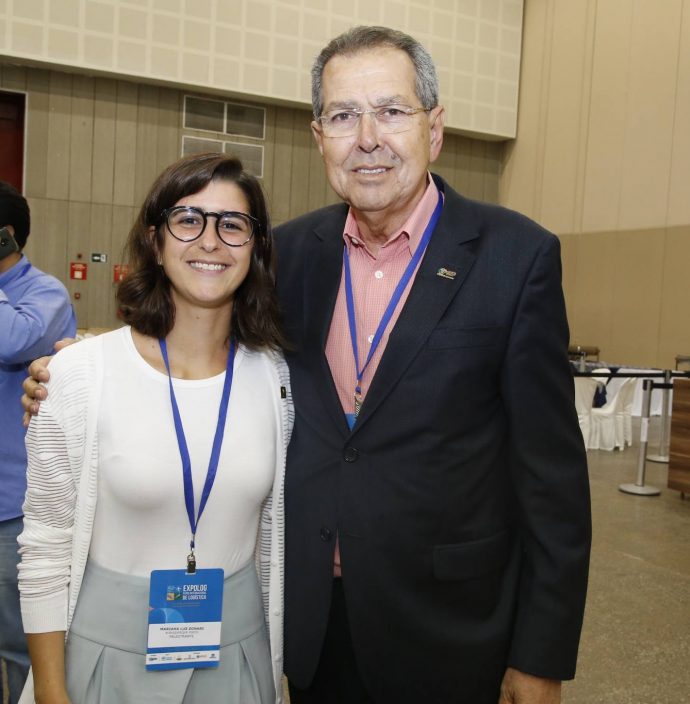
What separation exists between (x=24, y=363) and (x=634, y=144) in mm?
11719

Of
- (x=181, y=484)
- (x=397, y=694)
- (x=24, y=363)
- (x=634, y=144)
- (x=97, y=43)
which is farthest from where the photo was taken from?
(x=634, y=144)

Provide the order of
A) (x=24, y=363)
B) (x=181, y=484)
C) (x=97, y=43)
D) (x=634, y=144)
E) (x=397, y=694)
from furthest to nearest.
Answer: (x=634, y=144) < (x=97, y=43) < (x=24, y=363) < (x=397, y=694) < (x=181, y=484)

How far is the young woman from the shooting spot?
1.64 metres

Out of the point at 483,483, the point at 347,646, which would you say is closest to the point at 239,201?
the point at 483,483

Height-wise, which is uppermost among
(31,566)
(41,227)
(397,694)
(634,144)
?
(634,144)

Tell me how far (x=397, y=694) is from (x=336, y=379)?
77 centimetres

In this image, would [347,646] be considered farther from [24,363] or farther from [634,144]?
[634,144]

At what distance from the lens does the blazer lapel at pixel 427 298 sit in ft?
5.58

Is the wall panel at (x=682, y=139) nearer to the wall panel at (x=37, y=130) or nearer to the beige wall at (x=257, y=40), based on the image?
the beige wall at (x=257, y=40)

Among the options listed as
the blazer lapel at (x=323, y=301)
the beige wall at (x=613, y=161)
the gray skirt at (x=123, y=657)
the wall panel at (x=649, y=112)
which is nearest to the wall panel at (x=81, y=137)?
the beige wall at (x=613, y=161)

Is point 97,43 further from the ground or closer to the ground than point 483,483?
further from the ground

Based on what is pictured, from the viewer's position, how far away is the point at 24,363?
234 centimetres

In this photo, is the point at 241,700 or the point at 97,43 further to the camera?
the point at 97,43

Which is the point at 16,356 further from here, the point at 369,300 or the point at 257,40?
the point at 257,40
